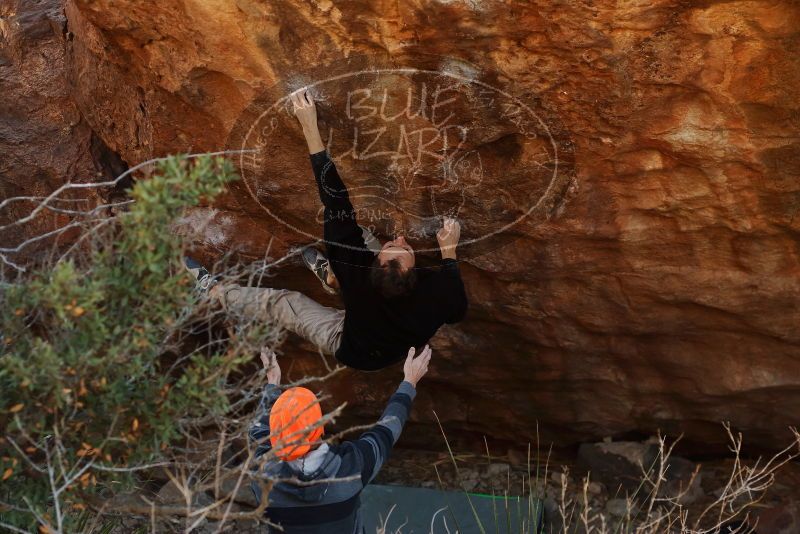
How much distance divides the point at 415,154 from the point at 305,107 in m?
0.50

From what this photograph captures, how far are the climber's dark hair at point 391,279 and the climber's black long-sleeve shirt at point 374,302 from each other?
3 centimetres

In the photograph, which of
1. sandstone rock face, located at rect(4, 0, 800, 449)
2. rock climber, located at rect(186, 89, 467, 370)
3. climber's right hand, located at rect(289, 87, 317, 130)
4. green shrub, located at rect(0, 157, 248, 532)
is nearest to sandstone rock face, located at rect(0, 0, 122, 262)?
sandstone rock face, located at rect(4, 0, 800, 449)

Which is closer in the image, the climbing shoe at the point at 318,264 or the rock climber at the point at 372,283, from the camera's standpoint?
the rock climber at the point at 372,283

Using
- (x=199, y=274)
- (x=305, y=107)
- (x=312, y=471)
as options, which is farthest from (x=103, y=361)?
(x=199, y=274)

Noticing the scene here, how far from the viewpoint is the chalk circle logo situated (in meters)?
3.46

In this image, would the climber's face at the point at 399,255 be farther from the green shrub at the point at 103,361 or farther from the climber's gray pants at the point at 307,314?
the green shrub at the point at 103,361

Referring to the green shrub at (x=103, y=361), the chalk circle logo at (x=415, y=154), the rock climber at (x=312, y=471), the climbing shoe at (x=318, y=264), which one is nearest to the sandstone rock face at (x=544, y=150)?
the chalk circle logo at (x=415, y=154)

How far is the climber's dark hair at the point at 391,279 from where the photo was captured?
3727 mm

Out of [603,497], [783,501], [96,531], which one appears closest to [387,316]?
[96,531]

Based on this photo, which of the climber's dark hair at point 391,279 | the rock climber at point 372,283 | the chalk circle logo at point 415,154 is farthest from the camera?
the climber's dark hair at point 391,279

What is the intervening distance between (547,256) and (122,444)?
6.85 ft

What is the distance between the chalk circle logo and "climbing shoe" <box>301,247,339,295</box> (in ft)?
0.39

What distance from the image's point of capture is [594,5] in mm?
3029

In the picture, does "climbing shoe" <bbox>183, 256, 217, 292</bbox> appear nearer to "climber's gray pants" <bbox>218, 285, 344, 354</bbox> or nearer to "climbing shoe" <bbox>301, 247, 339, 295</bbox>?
"climber's gray pants" <bbox>218, 285, 344, 354</bbox>
